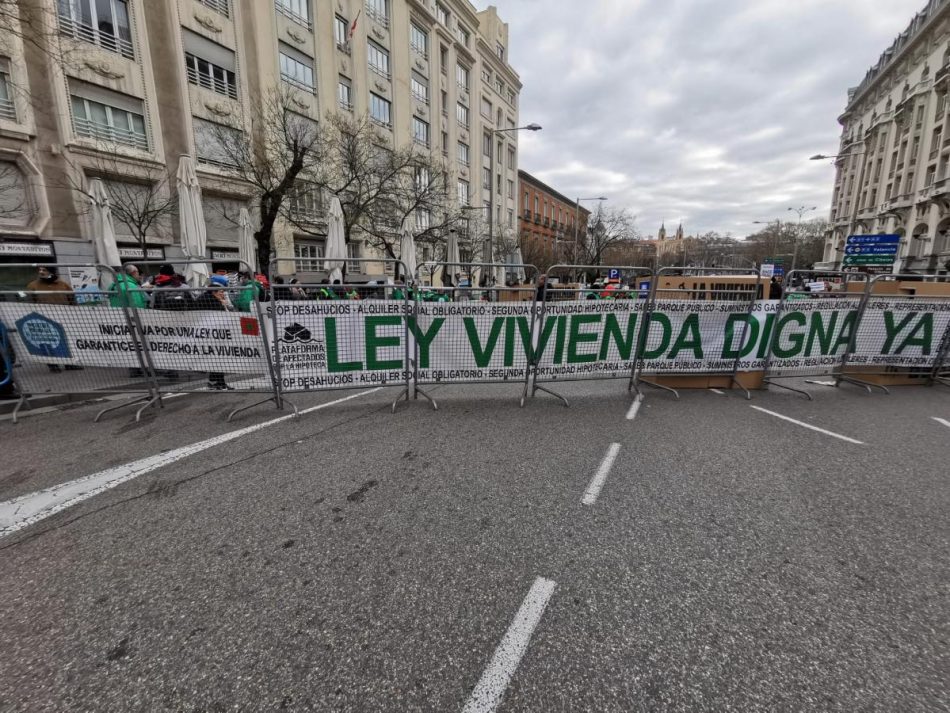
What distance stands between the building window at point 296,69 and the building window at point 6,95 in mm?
10554

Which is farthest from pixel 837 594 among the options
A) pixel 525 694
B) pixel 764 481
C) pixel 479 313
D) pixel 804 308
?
pixel 804 308

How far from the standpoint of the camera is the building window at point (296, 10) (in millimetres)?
21438

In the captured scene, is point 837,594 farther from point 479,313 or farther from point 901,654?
point 479,313

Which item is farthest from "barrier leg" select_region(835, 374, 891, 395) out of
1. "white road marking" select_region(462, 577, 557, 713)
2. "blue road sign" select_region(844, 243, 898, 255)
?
"blue road sign" select_region(844, 243, 898, 255)

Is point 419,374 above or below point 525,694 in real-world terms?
above

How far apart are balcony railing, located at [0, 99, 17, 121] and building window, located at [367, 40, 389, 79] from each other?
18.9 m

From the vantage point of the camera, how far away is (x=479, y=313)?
5598 millimetres

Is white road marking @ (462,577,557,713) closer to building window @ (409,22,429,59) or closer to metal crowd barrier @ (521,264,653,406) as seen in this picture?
metal crowd barrier @ (521,264,653,406)

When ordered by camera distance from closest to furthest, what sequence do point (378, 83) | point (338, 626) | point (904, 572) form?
point (338, 626)
point (904, 572)
point (378, 83)

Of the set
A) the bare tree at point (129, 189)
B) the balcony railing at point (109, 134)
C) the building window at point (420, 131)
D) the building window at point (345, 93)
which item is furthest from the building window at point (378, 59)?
the bare tree at point (129, 189)

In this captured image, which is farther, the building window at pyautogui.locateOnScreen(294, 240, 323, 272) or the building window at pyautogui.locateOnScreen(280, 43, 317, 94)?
the building window at pyautogui.locateOnScreen(294, 240, 323, 272)

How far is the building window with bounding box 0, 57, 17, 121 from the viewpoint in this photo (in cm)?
1353

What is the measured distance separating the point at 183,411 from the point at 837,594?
655 cm

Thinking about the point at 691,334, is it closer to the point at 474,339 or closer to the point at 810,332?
the point at 810,332
